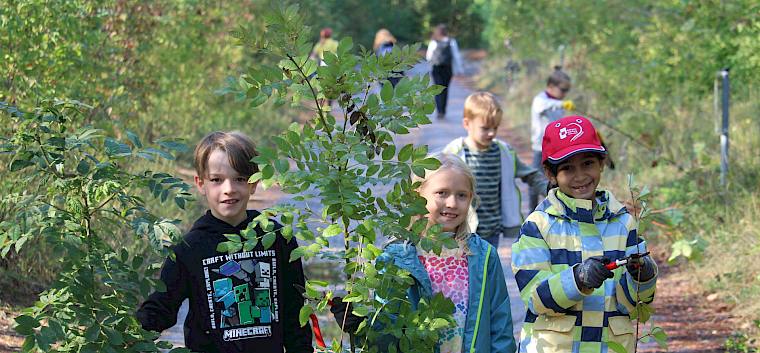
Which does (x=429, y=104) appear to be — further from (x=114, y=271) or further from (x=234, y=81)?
(x=114, y=271)

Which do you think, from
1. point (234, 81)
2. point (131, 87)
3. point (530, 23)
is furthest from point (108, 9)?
point (530, 23)

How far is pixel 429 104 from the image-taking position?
127 inches

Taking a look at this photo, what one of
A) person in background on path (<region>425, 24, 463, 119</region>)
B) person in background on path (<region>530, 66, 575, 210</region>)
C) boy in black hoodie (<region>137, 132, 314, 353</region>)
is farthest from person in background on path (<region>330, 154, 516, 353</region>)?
person in background on path (<region>425, 24, 463, 119</region>)

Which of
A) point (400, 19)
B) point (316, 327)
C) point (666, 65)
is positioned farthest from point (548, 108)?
point (400, 19)

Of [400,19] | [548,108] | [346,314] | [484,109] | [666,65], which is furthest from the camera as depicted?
[400,19]

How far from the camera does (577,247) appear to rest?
3811 millimetres

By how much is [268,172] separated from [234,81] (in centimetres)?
27

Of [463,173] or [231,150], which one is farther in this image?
[463,173]

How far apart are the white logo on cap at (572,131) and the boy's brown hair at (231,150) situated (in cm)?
97

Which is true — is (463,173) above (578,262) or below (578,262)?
above

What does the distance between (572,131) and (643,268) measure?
52cm

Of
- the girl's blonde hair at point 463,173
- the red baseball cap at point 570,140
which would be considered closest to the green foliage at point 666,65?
the girl's blonde hair at point 463,173

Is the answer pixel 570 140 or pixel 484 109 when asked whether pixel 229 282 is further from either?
pixel 484 109

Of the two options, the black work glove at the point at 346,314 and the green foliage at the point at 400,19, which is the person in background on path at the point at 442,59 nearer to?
the green foliage at the point at 400,19
